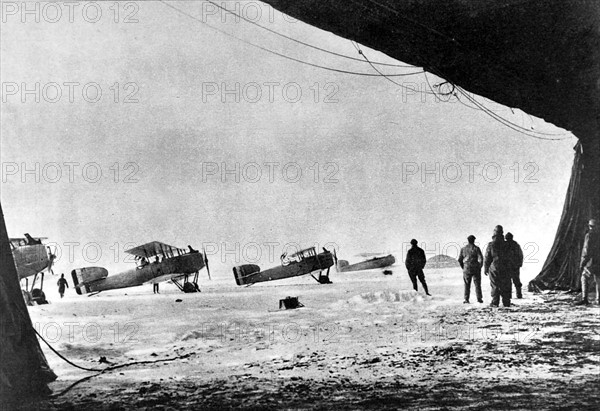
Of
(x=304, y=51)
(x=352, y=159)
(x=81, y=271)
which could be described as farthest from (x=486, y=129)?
(x=81, y=271)

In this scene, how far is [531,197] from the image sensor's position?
394 centimetres

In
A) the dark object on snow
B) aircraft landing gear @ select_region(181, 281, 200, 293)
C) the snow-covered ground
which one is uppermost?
aircraft landing gear @ select_region(181, 281, 200, 293)

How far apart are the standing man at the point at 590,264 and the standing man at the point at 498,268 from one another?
63 cm

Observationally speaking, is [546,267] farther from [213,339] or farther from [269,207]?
[213,339]

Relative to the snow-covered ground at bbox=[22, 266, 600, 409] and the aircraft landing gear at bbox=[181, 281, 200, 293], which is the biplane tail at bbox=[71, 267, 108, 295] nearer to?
the snow-covered ground at bbox=[22, 266, 600, 409]

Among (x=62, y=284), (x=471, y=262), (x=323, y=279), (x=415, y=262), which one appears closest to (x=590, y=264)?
(x=471, y=262)

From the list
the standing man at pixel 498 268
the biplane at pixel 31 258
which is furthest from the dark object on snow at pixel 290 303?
the biplane at pixel 31 258

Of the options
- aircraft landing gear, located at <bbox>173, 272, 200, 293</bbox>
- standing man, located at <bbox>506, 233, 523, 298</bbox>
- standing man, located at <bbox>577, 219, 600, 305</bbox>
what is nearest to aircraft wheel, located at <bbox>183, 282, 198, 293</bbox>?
aircraft landing gear, located at <bbox>173, 272, 200, 293</bbox>

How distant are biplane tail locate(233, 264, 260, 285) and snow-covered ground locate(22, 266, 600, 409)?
0.17ft

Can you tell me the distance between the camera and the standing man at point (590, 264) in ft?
13.2

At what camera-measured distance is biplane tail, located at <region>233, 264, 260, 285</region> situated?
3.64m

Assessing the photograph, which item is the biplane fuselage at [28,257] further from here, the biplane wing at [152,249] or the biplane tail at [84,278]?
the biplane wing at [152,249]

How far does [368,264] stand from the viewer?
3.72m

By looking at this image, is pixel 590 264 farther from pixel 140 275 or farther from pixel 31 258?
pixel 31 258
